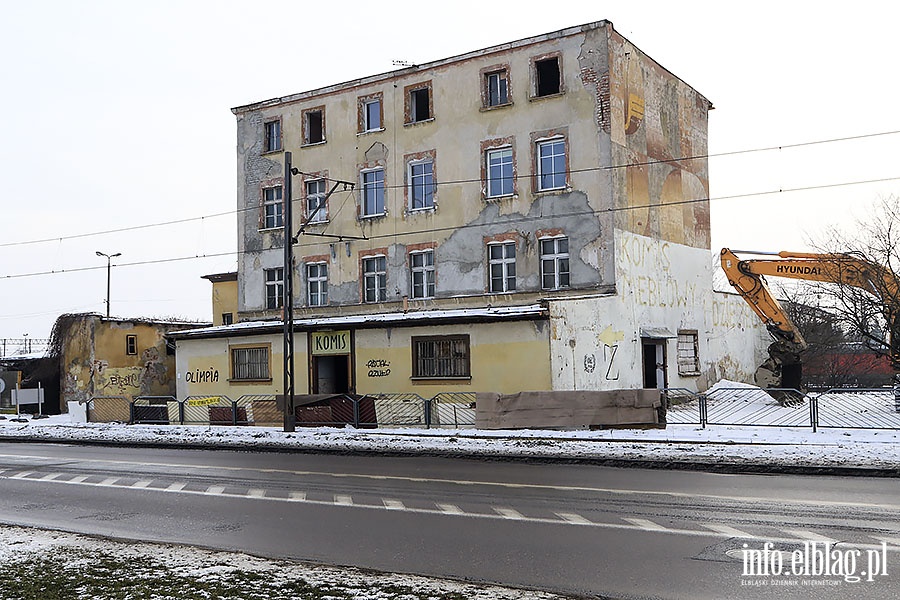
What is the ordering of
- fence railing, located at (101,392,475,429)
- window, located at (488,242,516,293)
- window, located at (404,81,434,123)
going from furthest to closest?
window, located at (404,81,434,123) → window, located at (488,242,516,293) → fence railing, located at (101,392,475,429)

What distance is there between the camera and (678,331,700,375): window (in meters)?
33.4

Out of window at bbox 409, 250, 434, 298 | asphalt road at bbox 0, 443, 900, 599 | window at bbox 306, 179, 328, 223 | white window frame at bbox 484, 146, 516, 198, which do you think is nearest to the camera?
asphalt road at bbox 0, 443, 900, 599

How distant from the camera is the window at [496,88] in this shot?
33.7m

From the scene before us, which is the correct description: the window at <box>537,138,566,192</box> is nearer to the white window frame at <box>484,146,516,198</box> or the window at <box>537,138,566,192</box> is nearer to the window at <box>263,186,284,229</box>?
the white window frame at <box>484,146,516,198</box>

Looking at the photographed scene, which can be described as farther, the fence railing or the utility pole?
the fence railing

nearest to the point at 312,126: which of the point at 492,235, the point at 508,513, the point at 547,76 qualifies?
the point at 492,235

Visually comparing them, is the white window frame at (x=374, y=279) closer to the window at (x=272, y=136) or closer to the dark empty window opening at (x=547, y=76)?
the window at (x=272, y=136)

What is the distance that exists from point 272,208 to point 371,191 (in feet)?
18.1

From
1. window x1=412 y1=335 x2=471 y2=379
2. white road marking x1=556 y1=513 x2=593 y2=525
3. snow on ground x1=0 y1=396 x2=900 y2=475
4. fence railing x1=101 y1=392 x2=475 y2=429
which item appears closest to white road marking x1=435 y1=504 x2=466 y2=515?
white road marking x1=556 y1=513 x2=593 y2=525

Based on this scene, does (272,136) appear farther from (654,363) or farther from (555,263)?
(654,363)

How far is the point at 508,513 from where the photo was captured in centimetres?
1137

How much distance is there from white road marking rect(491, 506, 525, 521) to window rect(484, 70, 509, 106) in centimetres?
2408

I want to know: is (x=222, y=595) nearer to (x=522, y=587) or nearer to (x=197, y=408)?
(x=522, y=587)
